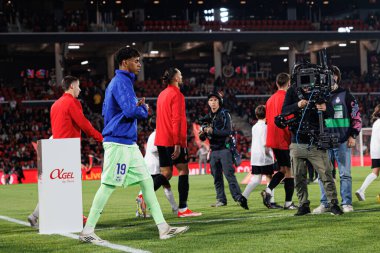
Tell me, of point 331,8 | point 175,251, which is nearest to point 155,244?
point 175,251

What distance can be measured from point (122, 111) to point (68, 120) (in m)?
2.12

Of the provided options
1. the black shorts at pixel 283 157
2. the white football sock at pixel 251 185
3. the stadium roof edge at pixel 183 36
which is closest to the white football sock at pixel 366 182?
the white football sock at pixel 251 185

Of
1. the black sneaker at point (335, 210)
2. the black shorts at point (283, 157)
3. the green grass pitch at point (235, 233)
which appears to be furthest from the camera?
the black shorts at point (283, 157)

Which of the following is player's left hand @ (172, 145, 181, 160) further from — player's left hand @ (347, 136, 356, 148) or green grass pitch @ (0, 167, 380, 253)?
player's left hand @ (347, 136, 356, 148)

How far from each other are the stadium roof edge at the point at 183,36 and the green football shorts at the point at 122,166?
38367 mm

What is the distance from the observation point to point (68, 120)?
10570 mm

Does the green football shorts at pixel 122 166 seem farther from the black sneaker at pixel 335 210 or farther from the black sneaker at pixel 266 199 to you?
the black sneaker at pixel 266 199

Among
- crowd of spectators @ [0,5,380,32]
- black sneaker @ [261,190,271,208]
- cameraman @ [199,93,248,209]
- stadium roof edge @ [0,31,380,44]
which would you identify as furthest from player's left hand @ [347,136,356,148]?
crowd of spectators @ [0,5,380,32]

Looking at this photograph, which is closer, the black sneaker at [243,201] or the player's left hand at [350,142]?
the player's left hand at [350,142]

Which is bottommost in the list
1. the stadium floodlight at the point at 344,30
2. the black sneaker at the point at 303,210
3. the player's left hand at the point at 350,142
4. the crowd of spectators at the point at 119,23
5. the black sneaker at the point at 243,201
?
the black sneaker at the point at 243,201

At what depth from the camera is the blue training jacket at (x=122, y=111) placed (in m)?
8.52

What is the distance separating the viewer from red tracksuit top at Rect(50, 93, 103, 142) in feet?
34.5

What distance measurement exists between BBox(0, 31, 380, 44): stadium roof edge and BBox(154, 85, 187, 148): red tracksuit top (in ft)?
117

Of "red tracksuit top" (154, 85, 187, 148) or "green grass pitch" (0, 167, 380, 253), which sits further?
"red tracksuit top" (154, 85, 187, 148)
